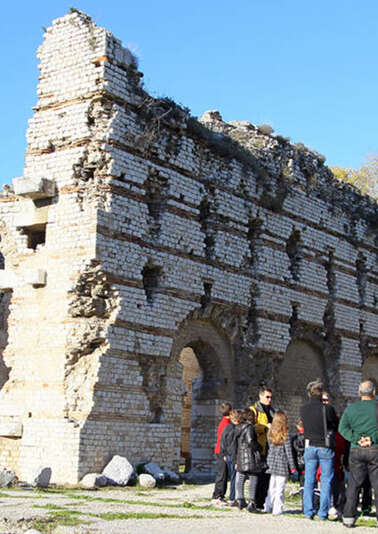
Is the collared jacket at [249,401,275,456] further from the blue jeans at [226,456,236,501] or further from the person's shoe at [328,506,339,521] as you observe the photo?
the person's shoe at [328,506,339,521]

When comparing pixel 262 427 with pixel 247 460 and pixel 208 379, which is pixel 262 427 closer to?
pixel 247 460

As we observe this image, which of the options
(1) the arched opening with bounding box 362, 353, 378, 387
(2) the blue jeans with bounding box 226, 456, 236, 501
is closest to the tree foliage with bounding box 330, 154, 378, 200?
(1) the arched opening with bounding box 362, 353, 378, 387

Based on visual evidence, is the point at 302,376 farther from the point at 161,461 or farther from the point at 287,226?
the point at 161,461

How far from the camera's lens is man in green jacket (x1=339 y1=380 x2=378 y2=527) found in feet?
28.3

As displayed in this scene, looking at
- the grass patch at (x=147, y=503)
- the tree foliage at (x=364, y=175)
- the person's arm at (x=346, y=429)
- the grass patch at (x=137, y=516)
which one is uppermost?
the tree foliage at (x=364, y=175)

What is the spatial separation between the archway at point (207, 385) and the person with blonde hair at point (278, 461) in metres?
6.08

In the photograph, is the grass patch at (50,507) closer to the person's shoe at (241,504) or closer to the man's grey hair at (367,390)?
the person's shoe at (241,504)

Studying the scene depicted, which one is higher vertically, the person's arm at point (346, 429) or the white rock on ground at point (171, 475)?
the person's arm at point (346, 429)

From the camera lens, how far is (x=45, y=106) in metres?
15.2

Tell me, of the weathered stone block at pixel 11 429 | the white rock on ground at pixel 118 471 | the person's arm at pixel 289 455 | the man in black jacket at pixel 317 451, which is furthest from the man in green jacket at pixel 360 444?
the weathered stone block at pixel 11 429

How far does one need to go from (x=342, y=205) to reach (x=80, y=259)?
1058 cm

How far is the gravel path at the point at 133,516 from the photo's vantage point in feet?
25.5

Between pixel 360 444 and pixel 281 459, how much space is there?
133 cm

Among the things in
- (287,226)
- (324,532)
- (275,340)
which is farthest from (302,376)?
(324,532)
